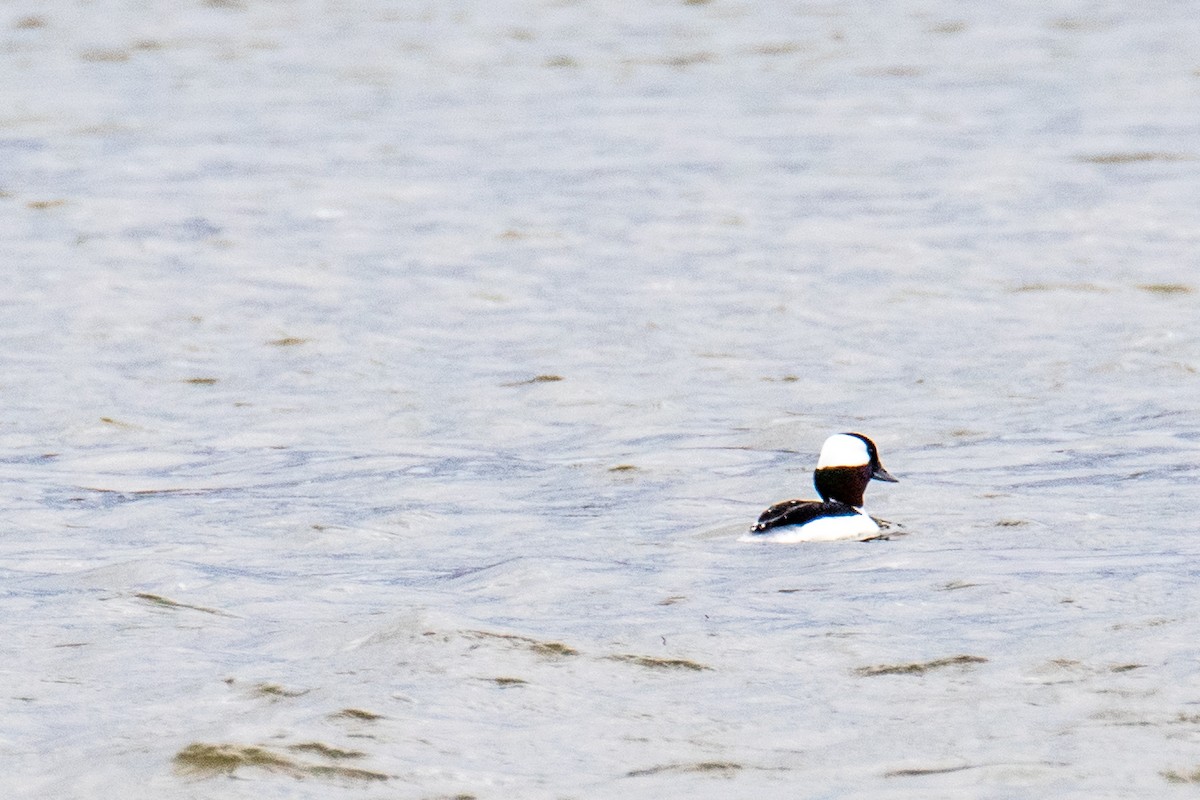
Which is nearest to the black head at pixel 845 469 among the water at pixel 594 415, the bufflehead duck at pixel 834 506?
the bufflehead duck at pixel 834 506

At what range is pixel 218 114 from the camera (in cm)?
2103

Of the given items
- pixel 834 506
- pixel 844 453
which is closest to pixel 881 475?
pixel 844 453

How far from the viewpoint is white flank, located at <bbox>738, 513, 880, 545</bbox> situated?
8.64 meters

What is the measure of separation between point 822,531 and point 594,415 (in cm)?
286

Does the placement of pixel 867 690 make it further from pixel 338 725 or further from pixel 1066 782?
pixel 338 725

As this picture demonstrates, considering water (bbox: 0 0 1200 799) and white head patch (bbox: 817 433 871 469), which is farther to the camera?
white head patch (bbox: 817 433 871 469)

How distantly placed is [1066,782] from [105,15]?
917 inches

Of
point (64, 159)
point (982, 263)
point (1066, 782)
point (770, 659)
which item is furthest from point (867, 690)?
point (64, 159)

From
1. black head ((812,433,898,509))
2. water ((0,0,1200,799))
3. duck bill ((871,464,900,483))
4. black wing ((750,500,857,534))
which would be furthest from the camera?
duck bill ((871,464,900,483))

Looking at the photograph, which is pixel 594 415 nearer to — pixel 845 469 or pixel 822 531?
pixel 845 469

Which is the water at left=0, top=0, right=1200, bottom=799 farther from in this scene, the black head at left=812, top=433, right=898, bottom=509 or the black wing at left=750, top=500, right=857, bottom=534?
the black head at left=812, top=433, right=898, bottom=509

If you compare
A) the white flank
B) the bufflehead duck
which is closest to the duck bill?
the bufflehead duck

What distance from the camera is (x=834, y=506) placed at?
29.0 feet

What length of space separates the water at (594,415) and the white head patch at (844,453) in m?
0.35
